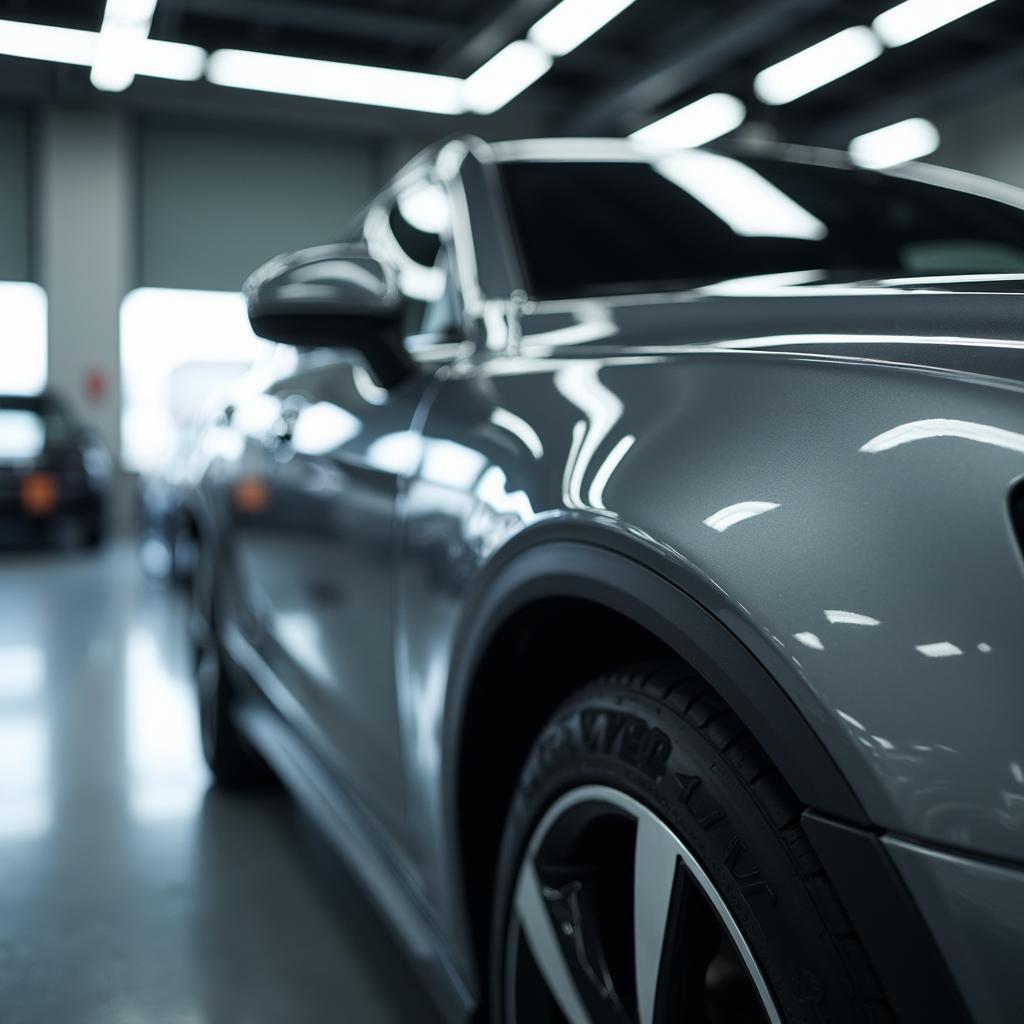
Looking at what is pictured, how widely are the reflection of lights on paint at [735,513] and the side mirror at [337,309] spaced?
0.73 m

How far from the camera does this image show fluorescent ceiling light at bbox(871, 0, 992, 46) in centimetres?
720

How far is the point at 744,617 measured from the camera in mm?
663

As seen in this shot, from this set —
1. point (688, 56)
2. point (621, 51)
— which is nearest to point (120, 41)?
point (621, 51)

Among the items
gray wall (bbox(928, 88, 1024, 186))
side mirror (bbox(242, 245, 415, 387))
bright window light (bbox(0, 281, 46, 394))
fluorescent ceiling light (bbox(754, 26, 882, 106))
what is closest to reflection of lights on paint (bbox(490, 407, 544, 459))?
side mirror (bbox(242, 245, 415, 387))

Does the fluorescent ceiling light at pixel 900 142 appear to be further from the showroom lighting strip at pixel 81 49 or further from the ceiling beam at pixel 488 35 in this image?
the showroom lighting strip at pixel 81 49

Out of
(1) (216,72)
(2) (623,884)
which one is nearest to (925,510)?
(2) (623,884)

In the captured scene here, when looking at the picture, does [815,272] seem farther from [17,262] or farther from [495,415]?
[17,262]

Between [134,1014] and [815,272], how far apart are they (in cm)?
136

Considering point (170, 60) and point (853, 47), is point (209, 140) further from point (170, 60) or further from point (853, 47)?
point (853, 47)

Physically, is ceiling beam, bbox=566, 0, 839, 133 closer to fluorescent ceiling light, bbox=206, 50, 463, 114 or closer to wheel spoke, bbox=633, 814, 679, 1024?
fluorescent ceiling light, bbox=206, 50, 463, 114

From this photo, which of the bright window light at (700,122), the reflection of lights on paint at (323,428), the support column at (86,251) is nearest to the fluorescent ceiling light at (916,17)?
the bright window light at (700,122)

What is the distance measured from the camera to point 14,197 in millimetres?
10312

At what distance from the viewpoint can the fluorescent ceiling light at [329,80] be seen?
9.02 meters

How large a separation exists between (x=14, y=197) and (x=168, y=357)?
2.02 m
